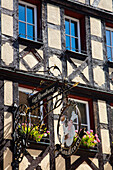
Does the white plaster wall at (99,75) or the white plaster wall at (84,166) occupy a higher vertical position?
the white plaster wall at (99,75)

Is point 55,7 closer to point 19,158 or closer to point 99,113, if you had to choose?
point 99,113

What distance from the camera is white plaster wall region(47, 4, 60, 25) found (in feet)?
45.5

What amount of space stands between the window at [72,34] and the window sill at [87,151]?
2.69m

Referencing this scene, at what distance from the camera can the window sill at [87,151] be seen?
12.8 metres

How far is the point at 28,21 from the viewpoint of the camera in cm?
1369

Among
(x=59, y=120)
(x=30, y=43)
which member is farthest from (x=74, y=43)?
(x=59, y=120)

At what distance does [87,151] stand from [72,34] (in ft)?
10.9

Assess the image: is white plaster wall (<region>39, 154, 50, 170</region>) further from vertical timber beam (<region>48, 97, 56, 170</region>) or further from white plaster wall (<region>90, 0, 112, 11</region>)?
white plaster wall (<region>90, 0, 112, 11</region>)

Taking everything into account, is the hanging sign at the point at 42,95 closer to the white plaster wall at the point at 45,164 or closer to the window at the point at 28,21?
the white plaster wall at the point at 45,164

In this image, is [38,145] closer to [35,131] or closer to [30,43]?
[35,131]

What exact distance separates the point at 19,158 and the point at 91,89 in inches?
115

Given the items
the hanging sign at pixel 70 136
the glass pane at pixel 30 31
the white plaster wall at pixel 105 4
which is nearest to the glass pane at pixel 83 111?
the glass pane at pixel 30 31

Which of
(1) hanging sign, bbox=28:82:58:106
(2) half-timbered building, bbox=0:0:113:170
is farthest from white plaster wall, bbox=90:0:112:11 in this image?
(1) hanging sign, bbox=28:82:58:106

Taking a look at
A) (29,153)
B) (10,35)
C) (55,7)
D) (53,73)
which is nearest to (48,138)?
(29,153)
